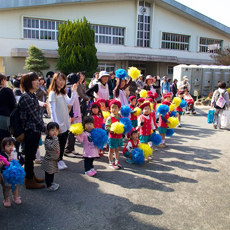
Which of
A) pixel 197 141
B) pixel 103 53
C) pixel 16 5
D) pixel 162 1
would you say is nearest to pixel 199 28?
pixel 162 1

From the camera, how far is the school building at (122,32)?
2167 cm

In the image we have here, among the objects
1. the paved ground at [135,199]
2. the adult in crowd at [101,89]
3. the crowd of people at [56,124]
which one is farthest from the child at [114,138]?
the adult in crowd at [101,89]

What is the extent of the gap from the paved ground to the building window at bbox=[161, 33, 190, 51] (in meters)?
25.7

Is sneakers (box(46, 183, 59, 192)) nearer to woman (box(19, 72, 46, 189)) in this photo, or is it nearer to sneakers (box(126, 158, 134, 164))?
woman (box(19, 72, 46, 189))

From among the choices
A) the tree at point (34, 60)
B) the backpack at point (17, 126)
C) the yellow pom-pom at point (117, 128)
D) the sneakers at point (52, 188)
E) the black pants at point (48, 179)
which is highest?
the tree at point (34, 60)

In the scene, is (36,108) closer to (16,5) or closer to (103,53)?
(16,5)

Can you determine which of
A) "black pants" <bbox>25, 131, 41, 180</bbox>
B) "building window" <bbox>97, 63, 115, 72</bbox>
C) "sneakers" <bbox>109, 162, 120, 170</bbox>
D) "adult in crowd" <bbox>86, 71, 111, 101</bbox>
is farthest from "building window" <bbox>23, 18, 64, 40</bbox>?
"black pants" <bbox>25, 131, 41, 180</bbox>

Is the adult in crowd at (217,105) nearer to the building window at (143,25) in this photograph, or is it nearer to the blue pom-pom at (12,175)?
the blue pom-pom at (12,175)

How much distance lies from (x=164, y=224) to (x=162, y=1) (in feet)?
91.9

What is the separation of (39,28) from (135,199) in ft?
73.1

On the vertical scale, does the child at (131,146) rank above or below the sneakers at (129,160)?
above

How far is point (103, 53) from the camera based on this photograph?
2525 cm

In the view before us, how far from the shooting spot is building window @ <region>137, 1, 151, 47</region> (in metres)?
27.5

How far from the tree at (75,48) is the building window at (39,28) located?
11.8 ft
